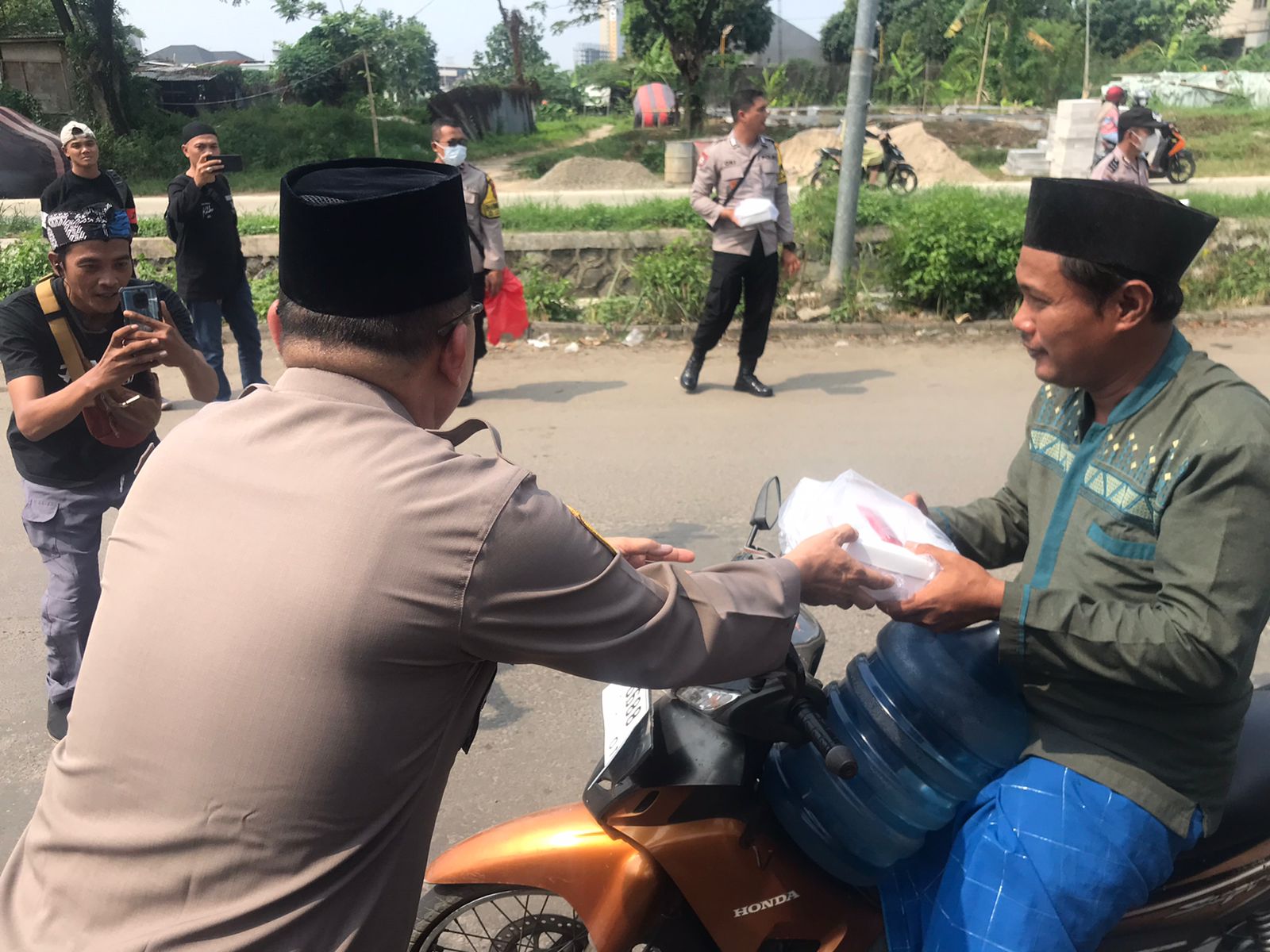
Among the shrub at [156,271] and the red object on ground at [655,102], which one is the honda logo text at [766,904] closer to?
the shrub at [156,271]

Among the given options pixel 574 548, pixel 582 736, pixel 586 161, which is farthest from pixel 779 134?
pixel 574 548

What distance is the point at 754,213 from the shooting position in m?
6.83

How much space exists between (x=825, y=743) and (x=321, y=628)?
87 centimetres

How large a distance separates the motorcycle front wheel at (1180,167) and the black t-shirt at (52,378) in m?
17.7

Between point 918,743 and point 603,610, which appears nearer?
point 603,610

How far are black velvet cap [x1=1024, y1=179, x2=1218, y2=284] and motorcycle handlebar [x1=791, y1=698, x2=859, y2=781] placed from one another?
3.07 ft

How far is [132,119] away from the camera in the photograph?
24.3 metres

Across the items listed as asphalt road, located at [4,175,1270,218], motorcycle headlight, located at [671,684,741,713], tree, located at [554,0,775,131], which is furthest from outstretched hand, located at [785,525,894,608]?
tree, located at [554,0,775,131]

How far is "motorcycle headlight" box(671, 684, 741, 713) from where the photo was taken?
194cm

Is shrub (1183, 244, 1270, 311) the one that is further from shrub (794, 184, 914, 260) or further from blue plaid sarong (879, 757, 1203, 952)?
blue plaid sarong (879, 757, 1203, 952)

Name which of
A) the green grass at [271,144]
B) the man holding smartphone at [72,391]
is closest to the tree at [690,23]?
the green grass at [271,144]

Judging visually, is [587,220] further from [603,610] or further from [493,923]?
[603,610]

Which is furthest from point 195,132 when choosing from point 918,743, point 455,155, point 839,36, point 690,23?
point 839,36

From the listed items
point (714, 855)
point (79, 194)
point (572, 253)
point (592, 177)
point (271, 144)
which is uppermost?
point (79, 194)
